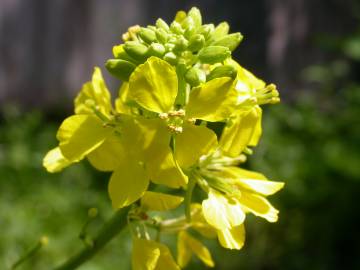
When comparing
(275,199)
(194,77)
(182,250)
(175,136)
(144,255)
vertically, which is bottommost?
(275,199)

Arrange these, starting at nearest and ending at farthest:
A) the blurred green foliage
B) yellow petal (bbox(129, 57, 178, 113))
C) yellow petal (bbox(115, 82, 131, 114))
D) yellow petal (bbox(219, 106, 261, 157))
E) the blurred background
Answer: yellow petal (bbox(129, 57, 178, 113)), yellow petal (bbox(219, 106, 261, 157)), yellow petal (bbox(115, 82, 131, 114)), the blurred green foliage, the blurred background

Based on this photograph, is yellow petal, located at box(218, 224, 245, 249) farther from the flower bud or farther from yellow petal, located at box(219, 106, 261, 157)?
the flower bud

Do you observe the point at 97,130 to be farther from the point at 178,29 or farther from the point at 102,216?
the point at 102,216

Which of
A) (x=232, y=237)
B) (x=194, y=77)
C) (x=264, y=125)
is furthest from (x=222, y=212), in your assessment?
(x=264, y=125)

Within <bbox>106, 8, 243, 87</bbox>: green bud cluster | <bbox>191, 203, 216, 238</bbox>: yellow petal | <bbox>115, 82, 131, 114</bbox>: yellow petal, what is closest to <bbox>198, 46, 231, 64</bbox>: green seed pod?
<bbox>106, 8, 243, 87</bbox>: green bud cluster

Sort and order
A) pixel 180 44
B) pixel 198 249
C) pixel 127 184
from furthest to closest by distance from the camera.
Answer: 1. pixel 198 249
2. pixel 180 44
3. pixel 127 184

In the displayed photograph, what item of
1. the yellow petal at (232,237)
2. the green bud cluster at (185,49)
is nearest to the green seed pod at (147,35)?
the green bud cluster at (185,49)

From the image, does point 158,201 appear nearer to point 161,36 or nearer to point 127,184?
point 127,184

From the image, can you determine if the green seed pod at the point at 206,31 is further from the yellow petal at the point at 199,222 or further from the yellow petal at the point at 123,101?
the yellow petal at the point at 199,222
